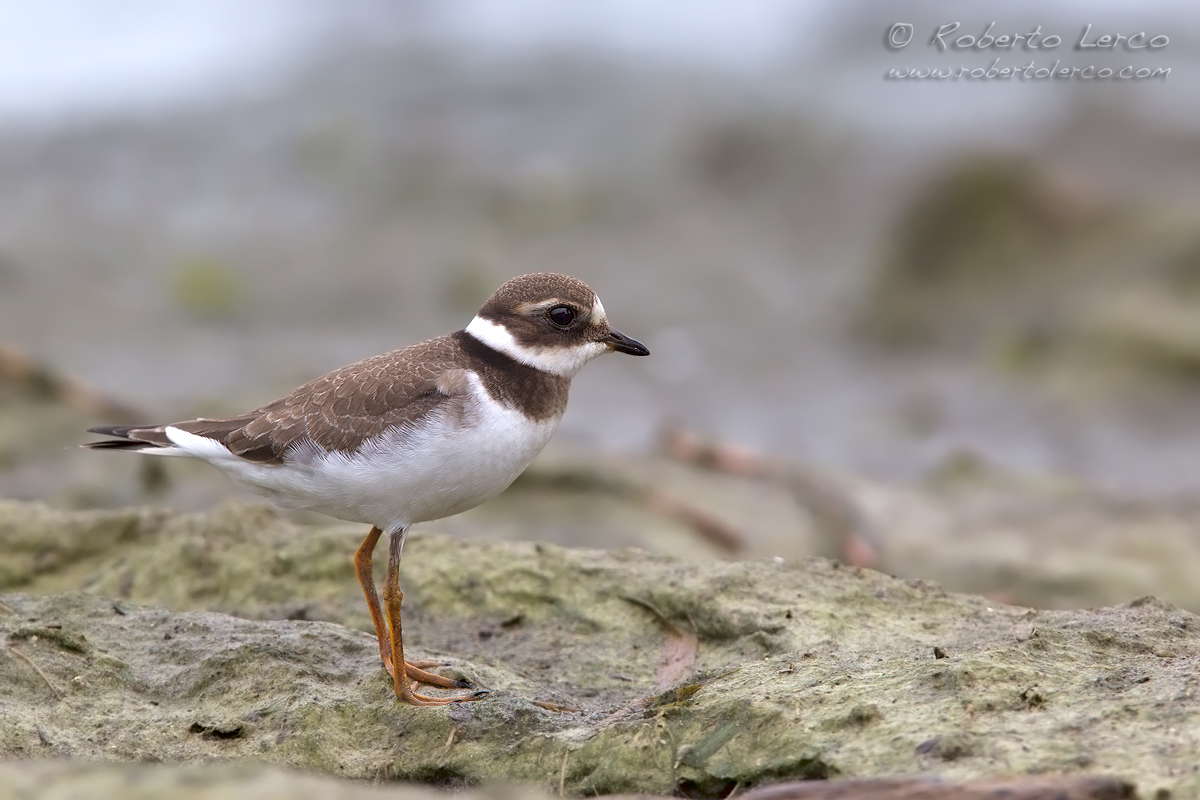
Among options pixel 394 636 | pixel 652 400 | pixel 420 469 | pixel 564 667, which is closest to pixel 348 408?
pixel 420 469

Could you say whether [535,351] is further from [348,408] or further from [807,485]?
[807,485]

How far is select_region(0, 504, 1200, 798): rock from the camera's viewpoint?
13.6ft

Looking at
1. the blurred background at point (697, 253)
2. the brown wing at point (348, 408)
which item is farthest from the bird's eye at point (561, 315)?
the blurred background at point (697, 253)

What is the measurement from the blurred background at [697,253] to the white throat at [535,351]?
319cm

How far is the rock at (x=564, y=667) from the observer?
4.16 metres

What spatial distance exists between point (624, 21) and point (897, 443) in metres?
15.1

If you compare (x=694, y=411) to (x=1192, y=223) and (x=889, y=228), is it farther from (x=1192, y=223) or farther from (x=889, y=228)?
(x=1192, y=223)

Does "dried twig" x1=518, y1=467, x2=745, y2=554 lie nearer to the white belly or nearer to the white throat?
the white throat

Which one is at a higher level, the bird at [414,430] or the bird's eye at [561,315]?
A: the bird's eye at [561,315]

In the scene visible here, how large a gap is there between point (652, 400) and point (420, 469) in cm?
967

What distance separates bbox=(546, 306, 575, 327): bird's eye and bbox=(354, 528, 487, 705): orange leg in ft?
4.20

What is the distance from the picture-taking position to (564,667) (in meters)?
5.90

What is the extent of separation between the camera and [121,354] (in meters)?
15.4

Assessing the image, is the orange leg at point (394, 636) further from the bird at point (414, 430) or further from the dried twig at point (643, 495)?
the dried twig at point (643, 495)
